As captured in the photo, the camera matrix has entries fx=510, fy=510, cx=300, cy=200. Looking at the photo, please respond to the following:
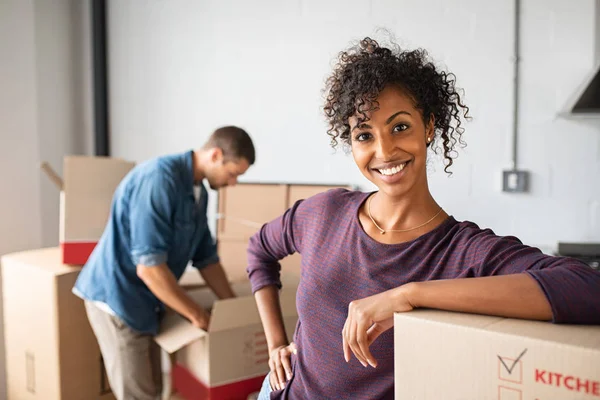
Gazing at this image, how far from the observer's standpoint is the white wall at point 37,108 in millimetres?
2408

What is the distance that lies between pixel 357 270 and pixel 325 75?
142 cm

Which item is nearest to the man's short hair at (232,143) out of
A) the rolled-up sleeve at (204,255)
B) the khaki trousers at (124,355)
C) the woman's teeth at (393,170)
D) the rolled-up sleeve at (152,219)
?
the rolled-up sleeve at (152,219)

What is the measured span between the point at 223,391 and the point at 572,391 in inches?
49.6

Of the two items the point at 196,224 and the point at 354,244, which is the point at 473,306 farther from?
the point at 196,224

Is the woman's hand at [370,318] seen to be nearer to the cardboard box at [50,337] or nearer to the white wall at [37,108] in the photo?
the cardboard box at [50,337]

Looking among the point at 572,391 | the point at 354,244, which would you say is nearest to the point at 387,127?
the point at 354,244

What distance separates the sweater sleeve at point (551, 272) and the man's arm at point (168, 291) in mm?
1047

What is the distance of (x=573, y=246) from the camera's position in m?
1.72

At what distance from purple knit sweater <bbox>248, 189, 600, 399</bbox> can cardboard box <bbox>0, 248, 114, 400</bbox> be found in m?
1.16

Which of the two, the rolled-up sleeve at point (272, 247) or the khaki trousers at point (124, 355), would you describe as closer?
the rolled-up sleeve at point (272, 247)

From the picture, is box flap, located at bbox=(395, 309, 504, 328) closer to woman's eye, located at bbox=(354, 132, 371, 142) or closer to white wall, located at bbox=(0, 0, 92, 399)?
woman's eye, located at bbox=(354, 132, 371, 142)

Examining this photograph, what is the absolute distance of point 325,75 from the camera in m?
2.18

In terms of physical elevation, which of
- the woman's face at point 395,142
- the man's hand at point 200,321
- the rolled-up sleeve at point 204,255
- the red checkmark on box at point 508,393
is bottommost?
the man's hand at point 200,321

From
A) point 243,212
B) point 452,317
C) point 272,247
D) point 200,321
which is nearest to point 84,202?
point 243,212
